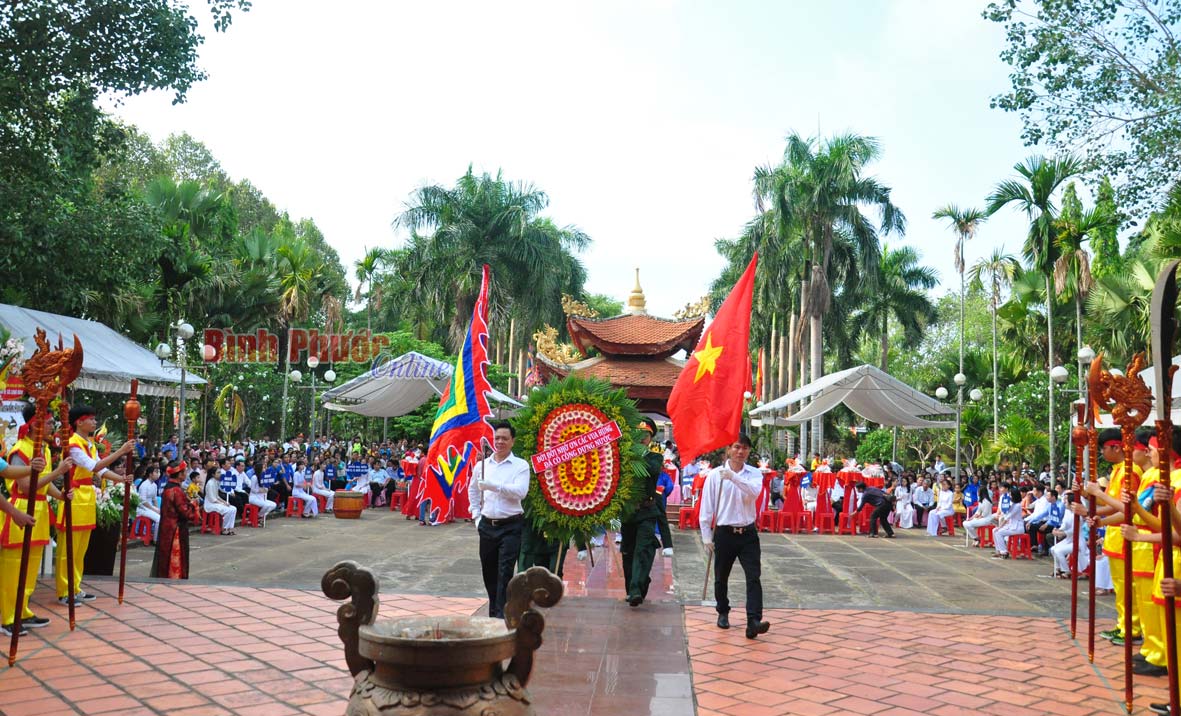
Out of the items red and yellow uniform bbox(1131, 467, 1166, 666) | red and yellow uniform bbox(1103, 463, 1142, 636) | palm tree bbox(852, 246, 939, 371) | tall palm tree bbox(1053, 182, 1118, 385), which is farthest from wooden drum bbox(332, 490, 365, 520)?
palm tree bbox(852, 246, 939, 371)

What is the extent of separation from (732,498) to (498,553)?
1864 mm

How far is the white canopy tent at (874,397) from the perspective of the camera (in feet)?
60.6

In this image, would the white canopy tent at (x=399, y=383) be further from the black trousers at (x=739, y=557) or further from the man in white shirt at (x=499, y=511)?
the black trousers at (x=739, y=557)

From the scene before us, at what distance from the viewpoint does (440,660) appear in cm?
280

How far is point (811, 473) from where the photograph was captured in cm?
2034

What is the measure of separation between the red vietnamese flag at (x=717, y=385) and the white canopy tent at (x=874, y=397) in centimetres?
1064

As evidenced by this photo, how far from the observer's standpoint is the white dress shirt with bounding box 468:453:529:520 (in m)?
6.99

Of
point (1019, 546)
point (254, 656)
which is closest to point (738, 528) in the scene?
→ point (254, 656)

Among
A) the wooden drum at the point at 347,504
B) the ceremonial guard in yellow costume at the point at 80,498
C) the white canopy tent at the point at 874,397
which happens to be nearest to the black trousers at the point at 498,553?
the ceremonial guard in yellow costume at the point at 80,498

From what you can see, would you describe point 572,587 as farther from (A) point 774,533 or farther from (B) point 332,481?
(B) point 332,481

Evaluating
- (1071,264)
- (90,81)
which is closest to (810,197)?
(1071,264)

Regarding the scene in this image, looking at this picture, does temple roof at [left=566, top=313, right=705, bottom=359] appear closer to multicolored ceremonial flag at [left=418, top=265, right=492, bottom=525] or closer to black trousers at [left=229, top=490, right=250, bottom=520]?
black trousers at [left=229, top=490, right=250, bottom=520]

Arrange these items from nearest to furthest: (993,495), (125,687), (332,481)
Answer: (125,687) < (993,495) < (332,481)

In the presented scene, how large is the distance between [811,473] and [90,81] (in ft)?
50.6
